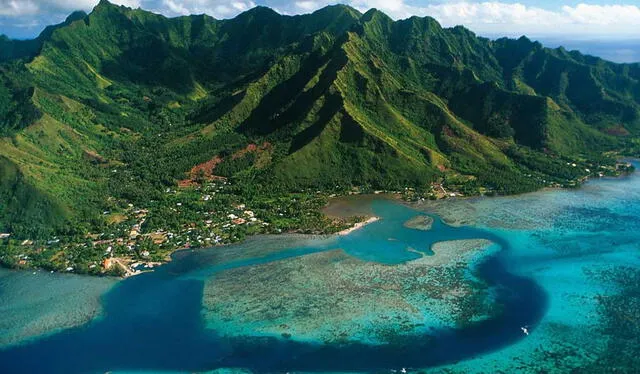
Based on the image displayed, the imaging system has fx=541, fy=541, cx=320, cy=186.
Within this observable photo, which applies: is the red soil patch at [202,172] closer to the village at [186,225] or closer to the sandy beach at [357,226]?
the village at [186,225]

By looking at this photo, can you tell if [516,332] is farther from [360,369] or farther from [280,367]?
[280,367]

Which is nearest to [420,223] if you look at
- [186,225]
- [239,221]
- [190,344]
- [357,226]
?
[357,226]

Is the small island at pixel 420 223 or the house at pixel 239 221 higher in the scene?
the house at pixel 239 221

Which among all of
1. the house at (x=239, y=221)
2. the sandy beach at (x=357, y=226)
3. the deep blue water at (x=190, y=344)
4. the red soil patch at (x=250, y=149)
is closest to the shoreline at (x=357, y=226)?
the sandy beach at (x=357, y=226)

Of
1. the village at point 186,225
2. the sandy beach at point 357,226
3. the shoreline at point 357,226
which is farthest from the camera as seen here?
the sandy beach at point 357,226

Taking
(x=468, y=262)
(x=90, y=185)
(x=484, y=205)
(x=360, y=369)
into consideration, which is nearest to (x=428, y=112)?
(x=484, y=205)

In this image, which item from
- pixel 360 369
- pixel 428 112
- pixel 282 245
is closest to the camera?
pixel 360 369

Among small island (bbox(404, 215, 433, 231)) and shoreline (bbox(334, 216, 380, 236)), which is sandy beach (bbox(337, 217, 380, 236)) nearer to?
shoreline (bbox(334, 216, 380, 236))

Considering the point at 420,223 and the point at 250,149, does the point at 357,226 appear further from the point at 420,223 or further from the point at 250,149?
the point at 250,149
